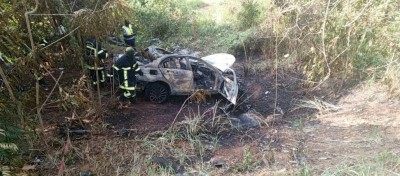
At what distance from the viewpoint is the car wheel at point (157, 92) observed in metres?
8.36

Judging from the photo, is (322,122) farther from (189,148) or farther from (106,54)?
(106,54)

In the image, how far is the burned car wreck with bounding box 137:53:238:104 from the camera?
8.19 metres

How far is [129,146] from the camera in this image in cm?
635

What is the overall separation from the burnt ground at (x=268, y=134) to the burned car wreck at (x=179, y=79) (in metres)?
0.37

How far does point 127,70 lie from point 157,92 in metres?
0.99

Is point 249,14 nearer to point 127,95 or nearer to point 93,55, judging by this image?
point 127,95

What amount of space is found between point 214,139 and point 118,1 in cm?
313

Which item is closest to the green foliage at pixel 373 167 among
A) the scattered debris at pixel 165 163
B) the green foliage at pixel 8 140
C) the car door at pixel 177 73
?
the scattered debris at pixel 165 163

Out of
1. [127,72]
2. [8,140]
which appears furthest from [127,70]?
[8,140]

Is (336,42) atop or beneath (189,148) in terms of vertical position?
atop

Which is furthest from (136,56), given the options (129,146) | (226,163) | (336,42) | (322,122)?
(336,42)

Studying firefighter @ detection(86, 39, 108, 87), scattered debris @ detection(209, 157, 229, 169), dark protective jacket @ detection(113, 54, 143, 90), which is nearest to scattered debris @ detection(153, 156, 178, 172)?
scattered debris @ detection(209, 157, 229, 169)

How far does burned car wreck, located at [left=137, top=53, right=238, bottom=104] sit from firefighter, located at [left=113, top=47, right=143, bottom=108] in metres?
0.28

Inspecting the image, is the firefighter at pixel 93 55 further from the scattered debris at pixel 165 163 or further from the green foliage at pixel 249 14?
the green foliage at pixel 249 14
